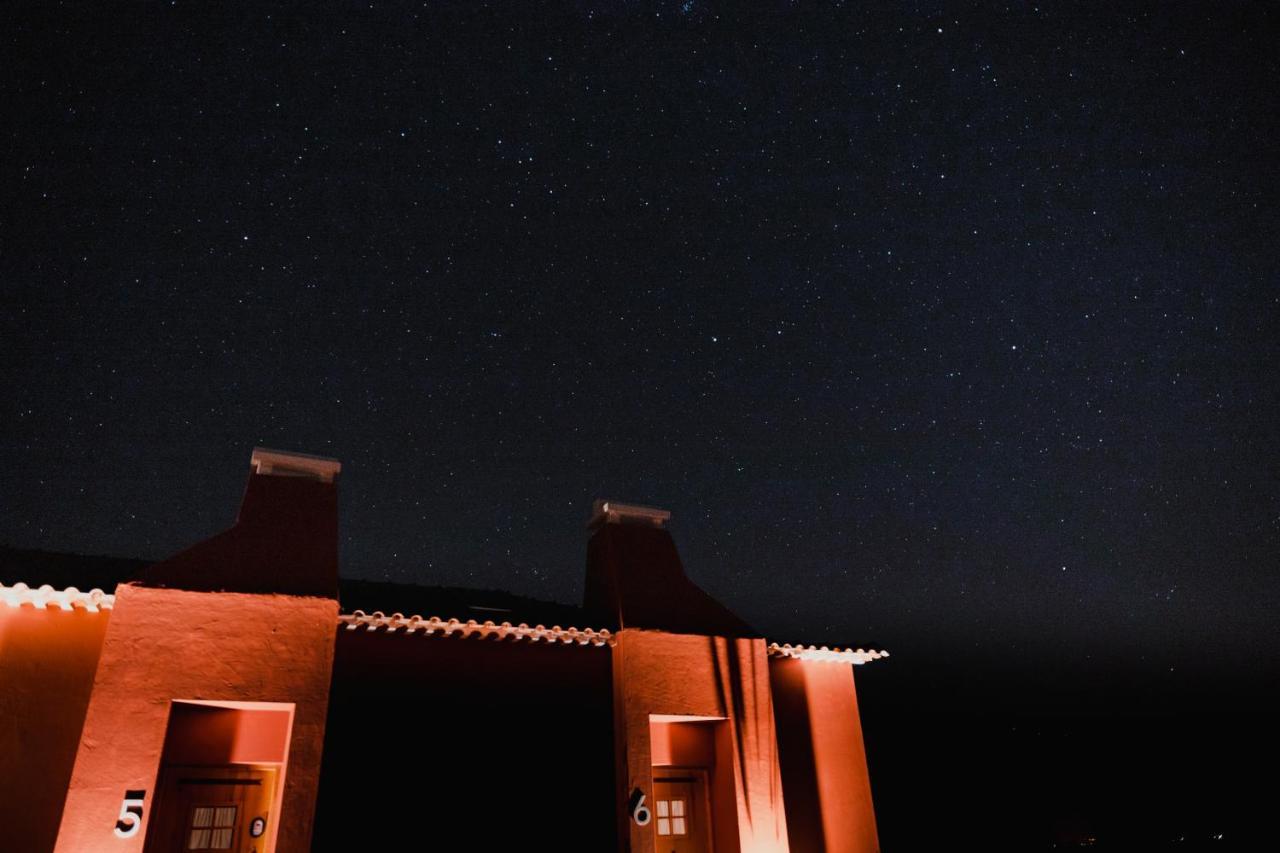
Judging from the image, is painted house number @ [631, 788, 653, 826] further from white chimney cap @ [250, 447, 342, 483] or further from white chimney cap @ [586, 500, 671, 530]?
white chimney cap @ [250, 447, 342, 483]

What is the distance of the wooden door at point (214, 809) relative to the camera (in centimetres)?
809

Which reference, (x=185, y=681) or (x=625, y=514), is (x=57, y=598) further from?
(x=625, y=514)

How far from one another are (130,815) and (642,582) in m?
6.09

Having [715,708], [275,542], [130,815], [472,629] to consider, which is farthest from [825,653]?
[130,815]

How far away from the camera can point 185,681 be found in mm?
7629

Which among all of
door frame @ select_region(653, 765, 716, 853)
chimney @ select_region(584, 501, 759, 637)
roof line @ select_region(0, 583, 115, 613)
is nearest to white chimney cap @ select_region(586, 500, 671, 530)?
chimney @ select_region(584, 501, 759, 637)

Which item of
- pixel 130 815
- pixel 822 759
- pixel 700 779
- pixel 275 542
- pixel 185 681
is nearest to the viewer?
pixel 130 815

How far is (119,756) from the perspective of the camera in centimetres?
715

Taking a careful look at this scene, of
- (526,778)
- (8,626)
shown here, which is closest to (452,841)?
(526,778)

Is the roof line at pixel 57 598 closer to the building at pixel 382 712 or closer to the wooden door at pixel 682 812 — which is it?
the building at pixel 382 712

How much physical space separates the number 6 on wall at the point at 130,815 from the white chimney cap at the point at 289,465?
152 inches

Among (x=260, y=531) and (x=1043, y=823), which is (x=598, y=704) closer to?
(x=260, y=531)

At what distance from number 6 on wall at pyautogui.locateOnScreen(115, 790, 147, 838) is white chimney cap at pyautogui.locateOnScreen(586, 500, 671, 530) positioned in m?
6.56

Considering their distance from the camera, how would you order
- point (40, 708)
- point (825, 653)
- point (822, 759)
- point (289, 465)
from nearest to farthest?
1. point (40, 708)
2. point (289, 465)
3. point (822, 759)
4. point (825, 653)
